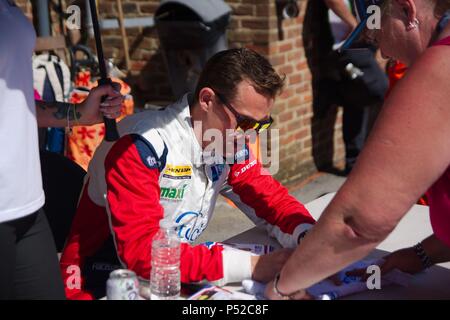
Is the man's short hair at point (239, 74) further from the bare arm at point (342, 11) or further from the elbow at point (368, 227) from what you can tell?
the bare arm at point (342, 11)

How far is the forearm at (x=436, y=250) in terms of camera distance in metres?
2.24

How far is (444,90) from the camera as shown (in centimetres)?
161

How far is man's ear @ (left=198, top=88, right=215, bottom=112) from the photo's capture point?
7.62ft

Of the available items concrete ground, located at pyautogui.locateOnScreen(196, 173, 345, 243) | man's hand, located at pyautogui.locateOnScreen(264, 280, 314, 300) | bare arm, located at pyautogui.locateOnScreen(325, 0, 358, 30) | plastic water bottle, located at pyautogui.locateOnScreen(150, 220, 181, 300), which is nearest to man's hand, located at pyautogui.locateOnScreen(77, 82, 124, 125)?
plastic water bottle, located at pyautogui.locateOnScreen(150, 220, 181, 300)

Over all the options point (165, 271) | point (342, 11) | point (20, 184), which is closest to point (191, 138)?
point (165, 271)

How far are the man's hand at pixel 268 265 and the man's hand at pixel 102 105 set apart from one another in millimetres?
671

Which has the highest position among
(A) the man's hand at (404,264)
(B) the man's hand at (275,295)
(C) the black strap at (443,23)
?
(C) the black strap at (443,23)

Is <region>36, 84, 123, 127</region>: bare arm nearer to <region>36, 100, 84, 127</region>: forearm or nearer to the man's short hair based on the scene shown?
<region>36, 100, 84, 127</region>: forearm

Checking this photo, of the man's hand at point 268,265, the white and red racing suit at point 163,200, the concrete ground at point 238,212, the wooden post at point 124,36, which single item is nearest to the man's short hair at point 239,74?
the white and red racing suit at point 163,200

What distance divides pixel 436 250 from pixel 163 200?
0.88m

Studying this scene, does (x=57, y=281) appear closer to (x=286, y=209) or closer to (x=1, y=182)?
(x=1, y=182)

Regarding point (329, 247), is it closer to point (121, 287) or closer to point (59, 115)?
point (121, 287)

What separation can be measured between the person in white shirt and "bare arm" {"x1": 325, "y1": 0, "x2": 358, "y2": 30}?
11.1 feet

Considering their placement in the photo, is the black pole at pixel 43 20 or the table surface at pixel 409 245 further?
the black pole at pixel 43 20
